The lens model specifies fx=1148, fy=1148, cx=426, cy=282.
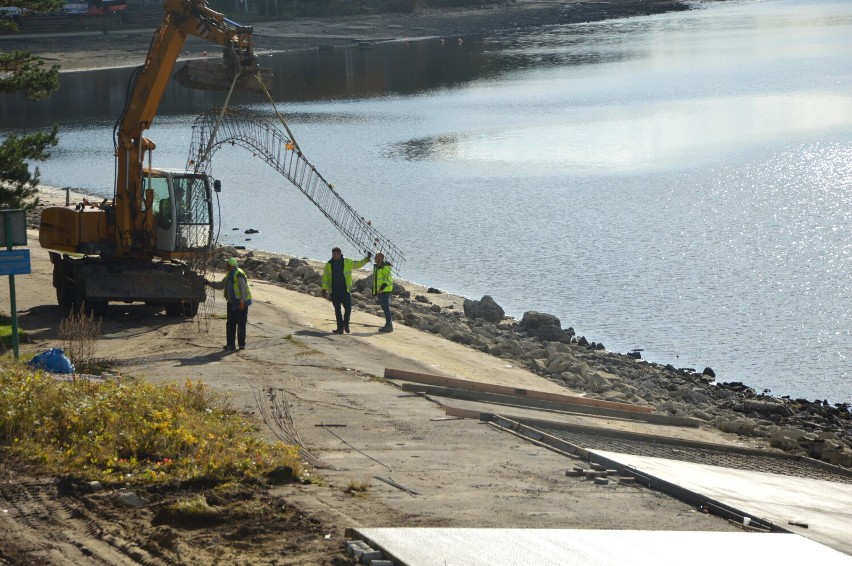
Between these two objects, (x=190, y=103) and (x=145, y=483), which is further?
(x=190, y=103)

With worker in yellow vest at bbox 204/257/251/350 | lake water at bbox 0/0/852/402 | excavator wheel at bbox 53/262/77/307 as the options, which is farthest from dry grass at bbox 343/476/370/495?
lake water at bbox 0/0/852/402

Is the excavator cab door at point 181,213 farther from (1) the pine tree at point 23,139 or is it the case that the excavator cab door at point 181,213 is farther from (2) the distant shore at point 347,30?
(2) the distant shore at point 347,30

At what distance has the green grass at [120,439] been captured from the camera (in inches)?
398

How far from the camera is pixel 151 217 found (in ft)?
67.2

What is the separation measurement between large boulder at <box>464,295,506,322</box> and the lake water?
1.92 m

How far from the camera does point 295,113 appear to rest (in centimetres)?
6481

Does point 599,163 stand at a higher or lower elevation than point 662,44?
lower

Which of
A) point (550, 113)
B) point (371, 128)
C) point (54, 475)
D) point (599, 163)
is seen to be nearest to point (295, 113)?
point (371, 128)

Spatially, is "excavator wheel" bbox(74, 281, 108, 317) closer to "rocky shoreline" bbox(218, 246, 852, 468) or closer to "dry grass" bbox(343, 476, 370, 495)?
"rocky shoreline" bbox(218, 246, 852, 468)

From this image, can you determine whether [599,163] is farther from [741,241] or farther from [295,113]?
[295,113]

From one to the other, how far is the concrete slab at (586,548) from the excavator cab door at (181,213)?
41.0 ft

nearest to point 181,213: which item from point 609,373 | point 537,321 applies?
point 537,321

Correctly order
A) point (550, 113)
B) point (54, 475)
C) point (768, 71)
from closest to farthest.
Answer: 1. point (54, 475)
2. point (550, 113)
3. point (768, 71)

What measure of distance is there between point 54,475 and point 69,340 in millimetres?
6360
